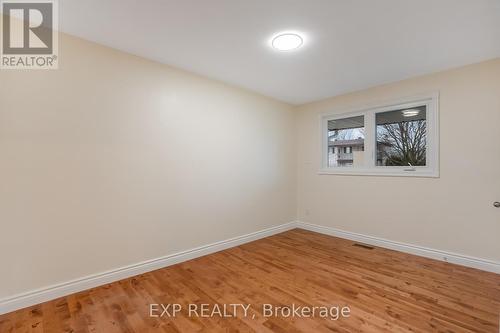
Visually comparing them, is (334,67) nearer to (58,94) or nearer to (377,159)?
(377,159)

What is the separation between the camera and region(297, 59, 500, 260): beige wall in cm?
266

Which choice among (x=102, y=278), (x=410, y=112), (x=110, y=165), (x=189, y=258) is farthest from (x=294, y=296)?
(x=410, y=112)

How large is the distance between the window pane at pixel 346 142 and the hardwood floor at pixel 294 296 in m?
1.58

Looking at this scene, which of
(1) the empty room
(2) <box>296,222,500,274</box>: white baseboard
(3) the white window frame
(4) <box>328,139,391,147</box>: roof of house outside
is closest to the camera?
(1) the empty room

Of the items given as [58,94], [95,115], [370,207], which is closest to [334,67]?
[370,207]

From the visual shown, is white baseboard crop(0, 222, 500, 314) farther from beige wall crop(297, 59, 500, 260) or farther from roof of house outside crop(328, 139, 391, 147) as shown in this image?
roof of house outside crop(328, 139, 391, 147)

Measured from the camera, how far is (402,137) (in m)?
3.42

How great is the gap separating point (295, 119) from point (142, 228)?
3481mm

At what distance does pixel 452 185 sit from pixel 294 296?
8.27 feet

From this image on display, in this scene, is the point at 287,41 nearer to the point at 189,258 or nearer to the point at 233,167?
the point at 233,167

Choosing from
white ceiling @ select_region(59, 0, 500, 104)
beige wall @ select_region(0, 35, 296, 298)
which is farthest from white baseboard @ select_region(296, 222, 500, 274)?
white ceiling @ select_region(59, 0, 500, 104)

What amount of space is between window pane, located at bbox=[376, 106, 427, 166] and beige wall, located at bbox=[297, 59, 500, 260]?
246 millimetres

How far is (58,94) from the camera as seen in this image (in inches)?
84.0

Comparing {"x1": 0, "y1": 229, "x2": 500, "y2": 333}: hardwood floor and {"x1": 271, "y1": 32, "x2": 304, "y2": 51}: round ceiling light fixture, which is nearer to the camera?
{"x1": 0, "y1": 229, "x2": 500, "y2": 333}: hardwood floor
